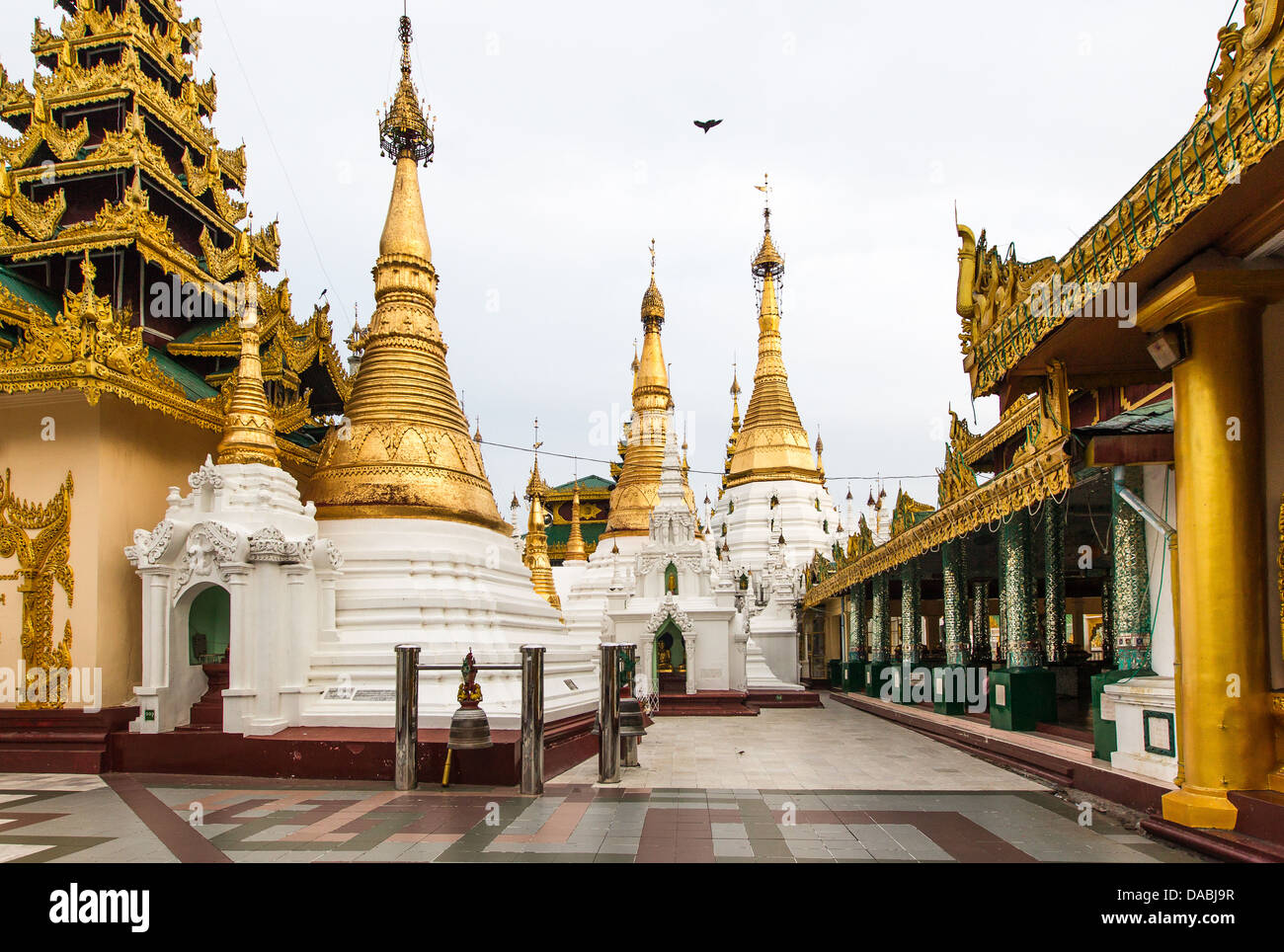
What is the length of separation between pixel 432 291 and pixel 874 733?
11.1m

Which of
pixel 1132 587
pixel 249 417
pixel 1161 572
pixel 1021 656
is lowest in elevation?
pixel 1021 656

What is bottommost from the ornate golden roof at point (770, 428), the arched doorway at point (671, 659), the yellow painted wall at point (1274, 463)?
the arched doorway at point (671, 659)

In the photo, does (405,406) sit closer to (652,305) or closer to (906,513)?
(906,513)

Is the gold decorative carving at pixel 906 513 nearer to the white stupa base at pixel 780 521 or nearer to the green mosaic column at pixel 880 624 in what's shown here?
the green mosaic column at pixel 880 624

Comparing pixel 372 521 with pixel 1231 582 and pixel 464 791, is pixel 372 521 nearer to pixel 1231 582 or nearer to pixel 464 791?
pixel 464 791

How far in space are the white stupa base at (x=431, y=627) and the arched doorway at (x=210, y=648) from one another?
124 cm

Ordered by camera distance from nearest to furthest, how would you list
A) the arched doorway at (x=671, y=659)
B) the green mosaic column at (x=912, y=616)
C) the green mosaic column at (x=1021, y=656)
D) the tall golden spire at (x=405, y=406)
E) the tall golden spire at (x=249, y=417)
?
the green mosaic column at (x=1021, y=656) < the tall golden spire at (x=249, y=417) < the tall golden spire at (x=405, y=406) < the green mosaic column at (x=912, y=616) < the arched doorway at (x=671, y=659)

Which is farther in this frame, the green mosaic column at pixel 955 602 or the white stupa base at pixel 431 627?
the green mosaic column at pixel 955 602

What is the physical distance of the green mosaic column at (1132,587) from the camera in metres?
9.48

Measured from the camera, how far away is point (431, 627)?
13.8 m

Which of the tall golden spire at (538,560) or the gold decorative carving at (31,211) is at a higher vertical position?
the gold decorative carving at (31,211)

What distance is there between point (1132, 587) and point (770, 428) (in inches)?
1202

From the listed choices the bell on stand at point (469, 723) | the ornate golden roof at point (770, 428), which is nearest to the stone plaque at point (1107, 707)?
the bell on stand at point (469, 723)

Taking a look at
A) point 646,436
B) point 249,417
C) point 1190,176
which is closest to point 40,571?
point 249,417
